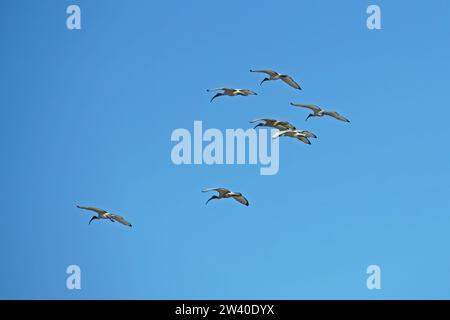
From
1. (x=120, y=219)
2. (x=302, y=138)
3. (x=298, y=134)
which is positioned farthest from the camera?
(x=120, y=219)

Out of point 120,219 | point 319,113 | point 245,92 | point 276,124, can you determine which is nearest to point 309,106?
point 319,113

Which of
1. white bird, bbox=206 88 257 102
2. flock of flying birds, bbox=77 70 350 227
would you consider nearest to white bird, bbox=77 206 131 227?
flock of flying birds, bbox=77 70 350 227

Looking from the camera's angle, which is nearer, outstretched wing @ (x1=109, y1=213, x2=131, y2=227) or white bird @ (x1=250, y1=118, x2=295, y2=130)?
white bird @ (x1=250, y1=118, x2=295, y2=130)

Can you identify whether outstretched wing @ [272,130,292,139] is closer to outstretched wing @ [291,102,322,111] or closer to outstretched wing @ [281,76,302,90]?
outstretched wing @ [291,102,322,111]

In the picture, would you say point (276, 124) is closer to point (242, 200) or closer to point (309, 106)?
point (309, 106)

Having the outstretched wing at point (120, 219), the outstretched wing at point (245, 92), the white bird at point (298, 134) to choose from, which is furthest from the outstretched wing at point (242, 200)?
the outstretched wing at point (120, 219)

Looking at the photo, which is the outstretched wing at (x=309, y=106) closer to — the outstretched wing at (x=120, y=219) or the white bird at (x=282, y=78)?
the white bird at (x=282, y=78)

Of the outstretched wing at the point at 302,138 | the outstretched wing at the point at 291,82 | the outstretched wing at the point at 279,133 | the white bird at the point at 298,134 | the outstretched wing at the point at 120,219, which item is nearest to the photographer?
the outstretched wing at the point at 291,82

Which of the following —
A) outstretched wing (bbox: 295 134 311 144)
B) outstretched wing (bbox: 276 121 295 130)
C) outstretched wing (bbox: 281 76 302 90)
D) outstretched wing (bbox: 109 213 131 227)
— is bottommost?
outstretched wing (bbox: 109 213 131 227)
